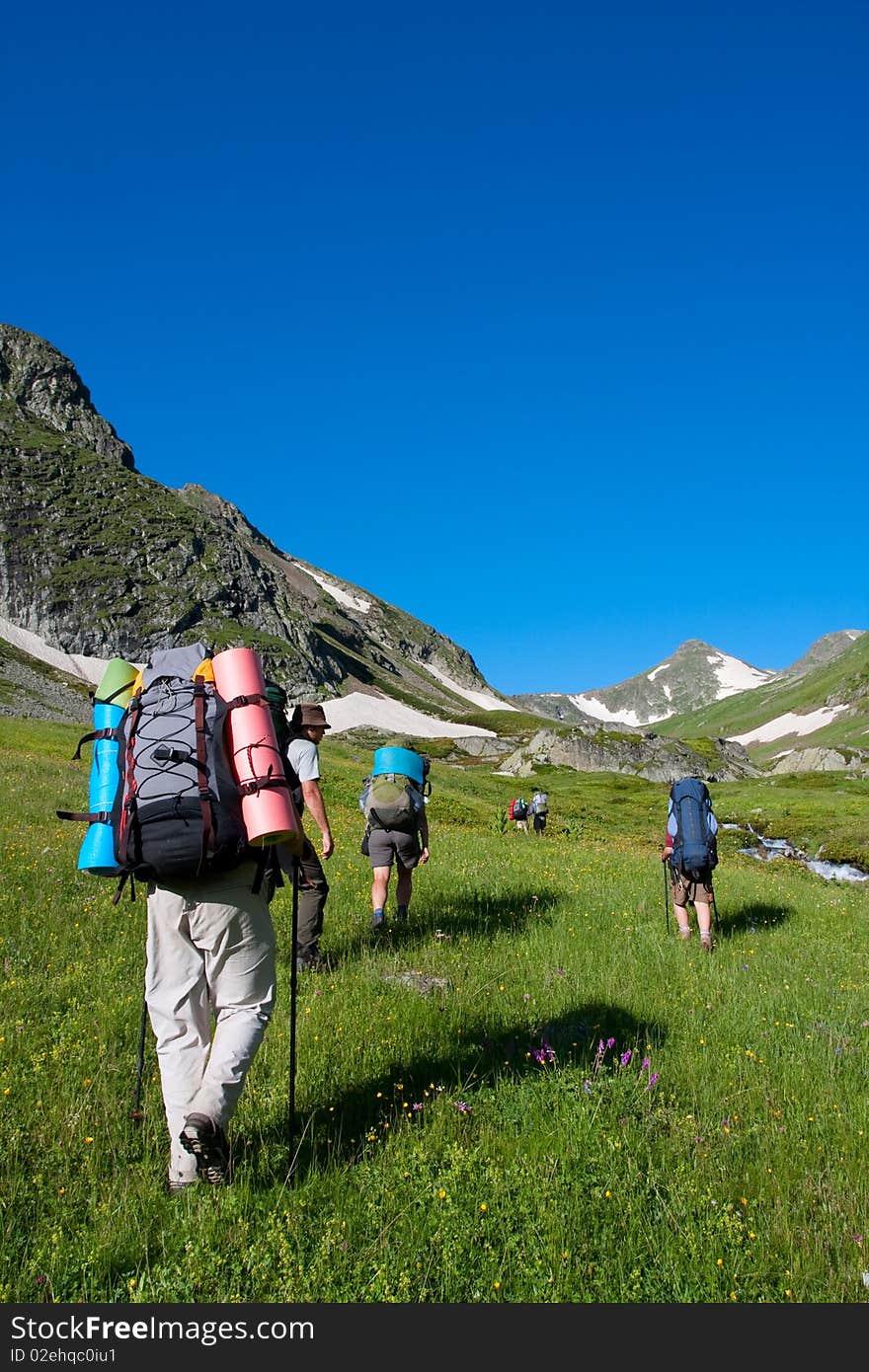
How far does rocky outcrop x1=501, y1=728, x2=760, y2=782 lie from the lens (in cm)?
10381

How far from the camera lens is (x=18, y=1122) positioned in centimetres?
476

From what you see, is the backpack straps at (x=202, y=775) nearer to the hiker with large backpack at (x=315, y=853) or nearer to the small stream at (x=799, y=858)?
the hiker with large backpack at (x=315, y=853)

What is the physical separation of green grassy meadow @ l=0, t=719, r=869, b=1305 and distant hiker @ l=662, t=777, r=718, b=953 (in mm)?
901

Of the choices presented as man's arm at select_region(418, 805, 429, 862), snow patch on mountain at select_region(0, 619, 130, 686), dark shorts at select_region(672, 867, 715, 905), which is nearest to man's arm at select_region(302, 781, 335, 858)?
man's arm at select_region(418, 805, 429, 862)

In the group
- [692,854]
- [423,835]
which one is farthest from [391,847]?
[692,854]

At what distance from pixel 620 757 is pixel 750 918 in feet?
321

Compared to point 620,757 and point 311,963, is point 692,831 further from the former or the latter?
point 620,757

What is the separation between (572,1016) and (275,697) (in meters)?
4.04

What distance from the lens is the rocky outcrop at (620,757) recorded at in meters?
104

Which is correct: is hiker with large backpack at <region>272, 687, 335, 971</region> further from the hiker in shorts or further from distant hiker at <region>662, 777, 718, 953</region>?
distant hiker at <region>662, 777, 718, 953</region>

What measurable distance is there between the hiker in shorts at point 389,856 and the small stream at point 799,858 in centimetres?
2626

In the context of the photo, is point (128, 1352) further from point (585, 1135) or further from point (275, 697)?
point (275, 697)

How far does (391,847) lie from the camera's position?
10.4 meters

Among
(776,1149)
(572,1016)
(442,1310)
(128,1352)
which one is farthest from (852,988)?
(128,1352)
